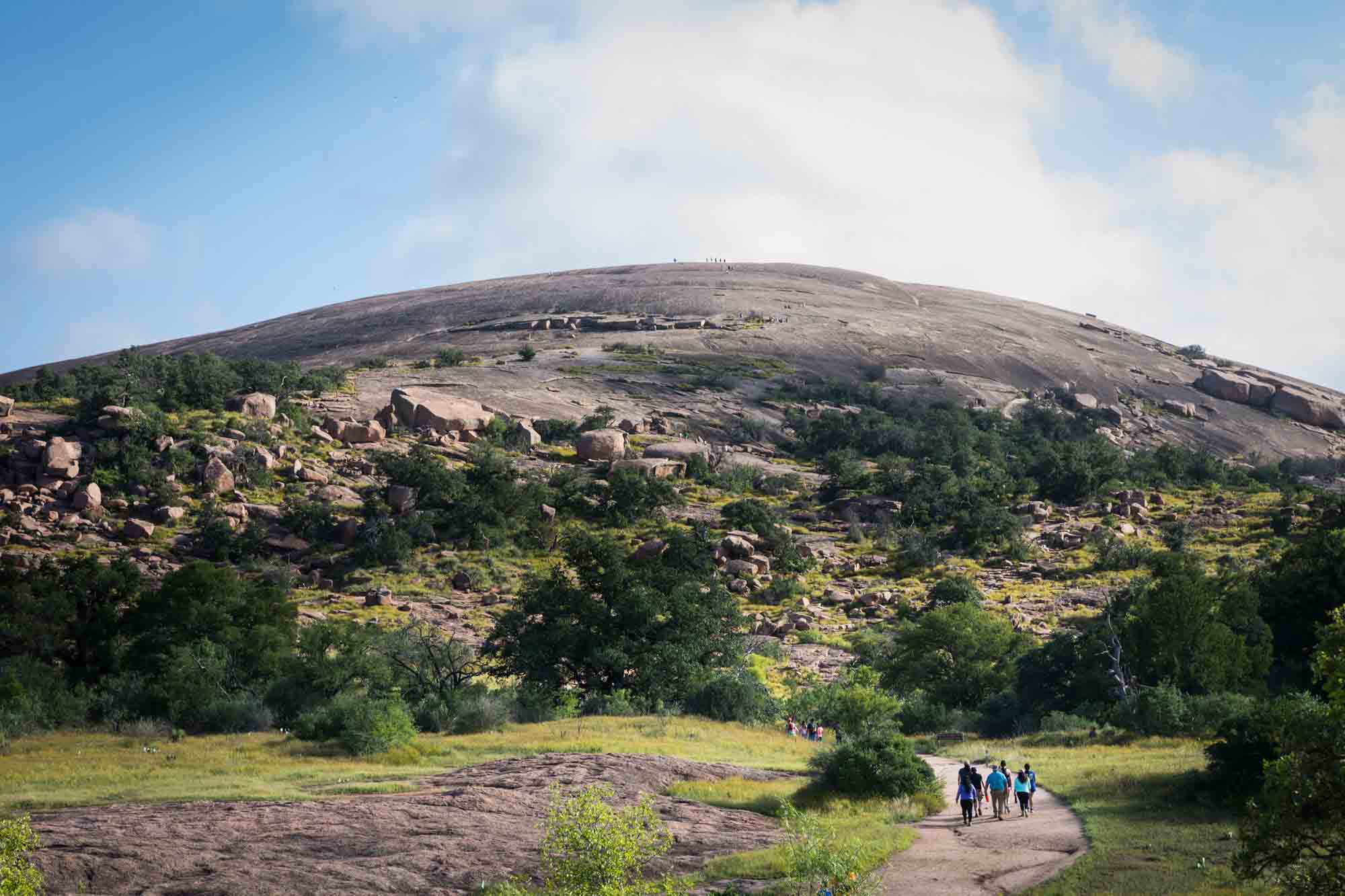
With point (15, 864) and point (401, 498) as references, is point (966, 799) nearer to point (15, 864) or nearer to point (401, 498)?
point (15, 864)

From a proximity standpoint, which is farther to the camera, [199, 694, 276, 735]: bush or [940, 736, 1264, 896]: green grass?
[199, 694, 276, 735]: bush

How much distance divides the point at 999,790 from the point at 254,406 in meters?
44.9

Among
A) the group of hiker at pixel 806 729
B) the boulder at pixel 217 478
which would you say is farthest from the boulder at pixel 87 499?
the group of hiker at pixel 806 729

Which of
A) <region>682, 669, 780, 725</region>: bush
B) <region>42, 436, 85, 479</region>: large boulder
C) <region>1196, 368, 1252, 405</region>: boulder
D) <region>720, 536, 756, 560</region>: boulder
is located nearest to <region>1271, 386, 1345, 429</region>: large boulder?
<region>1196, 368, 1252, 405</region>: boulder

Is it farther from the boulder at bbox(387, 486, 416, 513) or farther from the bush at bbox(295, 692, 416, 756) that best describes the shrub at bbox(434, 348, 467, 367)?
the bush at bbox(295, 692, 416, 756)

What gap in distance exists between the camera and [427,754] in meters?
21.5

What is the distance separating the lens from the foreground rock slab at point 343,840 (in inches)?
492

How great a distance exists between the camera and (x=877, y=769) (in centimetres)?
1748

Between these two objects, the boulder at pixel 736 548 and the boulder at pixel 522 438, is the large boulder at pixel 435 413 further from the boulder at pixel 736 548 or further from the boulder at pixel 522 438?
the boulder at pixel 736 548

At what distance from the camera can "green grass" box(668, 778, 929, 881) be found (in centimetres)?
1296

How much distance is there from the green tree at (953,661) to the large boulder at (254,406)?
33361mm

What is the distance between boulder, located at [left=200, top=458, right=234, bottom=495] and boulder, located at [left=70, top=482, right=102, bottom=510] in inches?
163

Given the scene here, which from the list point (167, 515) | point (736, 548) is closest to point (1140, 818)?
point (736, 548)

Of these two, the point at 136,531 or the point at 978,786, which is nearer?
the point at 978,786
